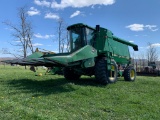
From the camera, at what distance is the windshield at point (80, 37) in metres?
11.6

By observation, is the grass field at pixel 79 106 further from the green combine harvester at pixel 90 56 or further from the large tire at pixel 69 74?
the large tire at pixel 69 74

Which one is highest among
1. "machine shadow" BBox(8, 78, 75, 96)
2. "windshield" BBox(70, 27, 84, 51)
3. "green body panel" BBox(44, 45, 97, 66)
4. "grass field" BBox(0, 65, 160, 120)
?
"windshield" BBox(70, 27, 84, 51)

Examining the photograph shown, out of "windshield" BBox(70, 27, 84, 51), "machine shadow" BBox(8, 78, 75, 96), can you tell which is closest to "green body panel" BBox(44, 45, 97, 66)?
"machine shadow" BBox(8, 78, 75, 96)

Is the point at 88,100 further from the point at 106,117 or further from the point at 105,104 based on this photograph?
the point at 106,117

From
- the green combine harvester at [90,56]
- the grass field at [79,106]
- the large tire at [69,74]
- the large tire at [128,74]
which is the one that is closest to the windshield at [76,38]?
the green combine harvester at [90,56]

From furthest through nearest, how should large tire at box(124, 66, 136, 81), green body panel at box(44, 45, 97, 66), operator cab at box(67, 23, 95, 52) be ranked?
large tire at box(124, 66, 136, 81) < operator cab at box(67, 23, 95, 52) < green body panel at box(44, 45, 97, 66)

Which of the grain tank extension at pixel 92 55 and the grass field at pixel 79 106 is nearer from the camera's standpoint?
the grass field at pixel 79 106

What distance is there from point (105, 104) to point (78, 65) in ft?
10.9

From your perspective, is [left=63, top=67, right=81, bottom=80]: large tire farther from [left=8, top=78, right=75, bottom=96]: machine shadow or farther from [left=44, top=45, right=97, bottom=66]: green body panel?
[left=44, top=45, right=97, bottom=66]: green body panel

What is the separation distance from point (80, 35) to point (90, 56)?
1.91 metres

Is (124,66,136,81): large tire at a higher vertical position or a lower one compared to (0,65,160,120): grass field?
higher

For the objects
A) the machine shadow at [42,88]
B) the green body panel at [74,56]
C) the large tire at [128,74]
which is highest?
the green body panel at [74,56]

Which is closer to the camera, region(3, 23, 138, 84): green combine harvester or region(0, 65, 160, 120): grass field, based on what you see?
region(0, 65, 160, 120): grass field

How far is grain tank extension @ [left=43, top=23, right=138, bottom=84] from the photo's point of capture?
9.77 meters
